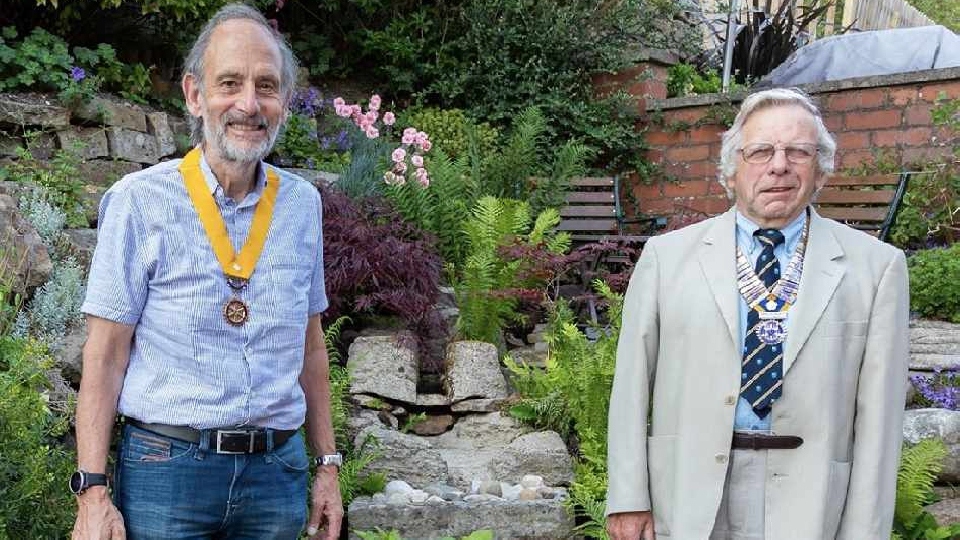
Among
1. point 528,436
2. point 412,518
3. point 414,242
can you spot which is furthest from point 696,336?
point 414,242

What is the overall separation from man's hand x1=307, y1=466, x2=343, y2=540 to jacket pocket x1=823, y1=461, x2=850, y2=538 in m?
1.10

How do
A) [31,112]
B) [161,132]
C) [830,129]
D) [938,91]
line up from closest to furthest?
[31,112]
[161,132]
[938,91]
[830,129]

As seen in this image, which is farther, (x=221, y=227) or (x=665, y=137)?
(x=665, y=137)

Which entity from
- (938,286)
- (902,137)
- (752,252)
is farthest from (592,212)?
(752,252)

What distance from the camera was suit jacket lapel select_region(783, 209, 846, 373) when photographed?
2148 millimetres

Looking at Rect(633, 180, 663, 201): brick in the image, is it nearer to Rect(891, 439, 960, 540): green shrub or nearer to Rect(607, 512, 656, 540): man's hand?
Rect(891, 439, 960, 540): green shrub

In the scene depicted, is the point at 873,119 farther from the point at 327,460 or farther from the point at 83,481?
the point at 83,481

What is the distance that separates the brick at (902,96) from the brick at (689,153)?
4.73ft

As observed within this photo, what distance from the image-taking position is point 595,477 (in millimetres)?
3930

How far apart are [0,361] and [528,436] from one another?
2.20 meters

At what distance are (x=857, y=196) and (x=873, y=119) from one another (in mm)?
828

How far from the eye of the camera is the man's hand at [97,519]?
6.15 feet

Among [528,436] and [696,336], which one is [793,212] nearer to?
[696,336]

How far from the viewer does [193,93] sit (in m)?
2.12
